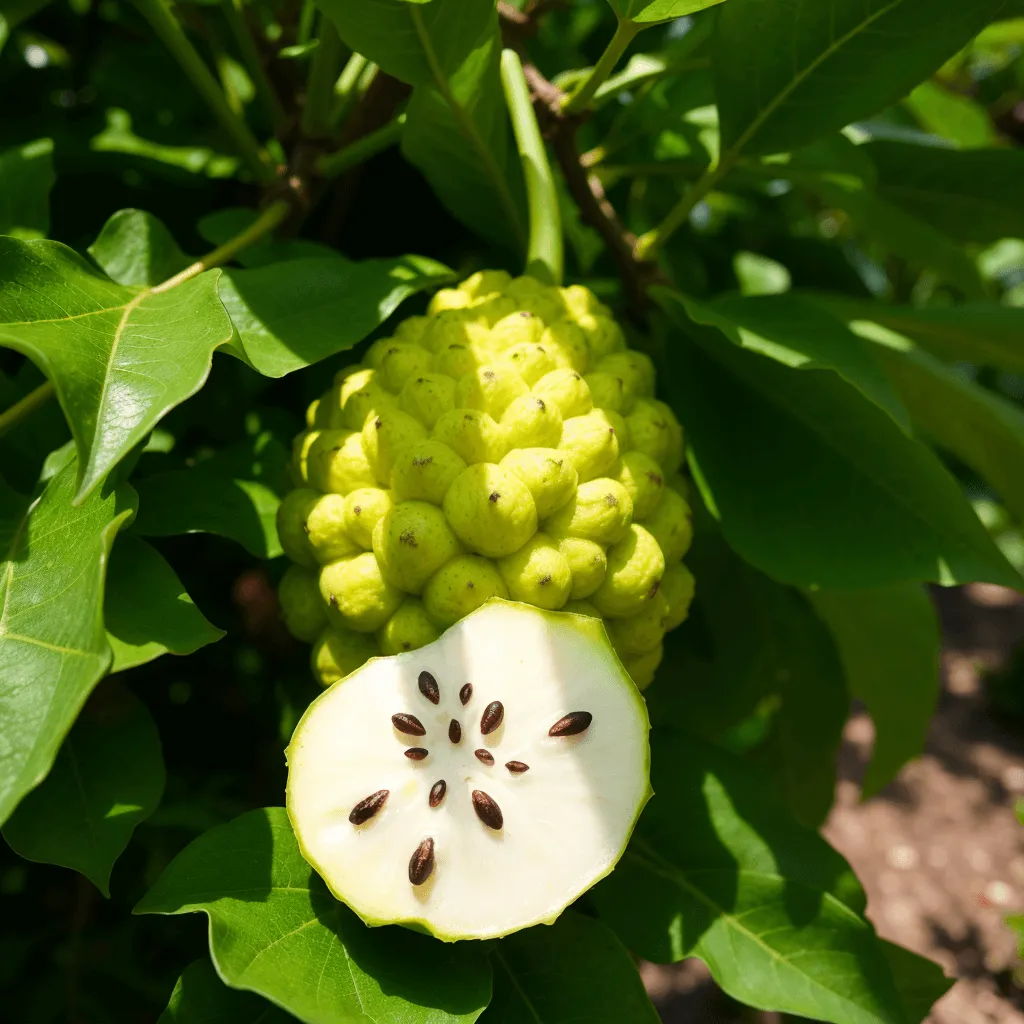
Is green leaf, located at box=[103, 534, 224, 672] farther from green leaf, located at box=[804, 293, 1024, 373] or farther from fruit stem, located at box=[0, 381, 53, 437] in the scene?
green leaf, located at box=[804, 293, 1024, 373]

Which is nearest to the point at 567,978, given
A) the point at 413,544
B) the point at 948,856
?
the point at 413,544

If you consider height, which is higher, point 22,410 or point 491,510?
point 22,410

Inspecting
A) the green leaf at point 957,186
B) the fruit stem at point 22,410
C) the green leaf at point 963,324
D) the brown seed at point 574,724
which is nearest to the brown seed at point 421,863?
the brown seed at point 574,724

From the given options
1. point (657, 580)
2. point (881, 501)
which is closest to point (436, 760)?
point (657, 580)

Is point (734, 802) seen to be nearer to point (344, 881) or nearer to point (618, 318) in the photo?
point (344, 881)

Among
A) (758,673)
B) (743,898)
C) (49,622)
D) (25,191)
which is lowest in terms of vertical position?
(758,673)

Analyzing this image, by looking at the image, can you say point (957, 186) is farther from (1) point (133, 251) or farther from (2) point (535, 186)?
(1) point (133, 251)
